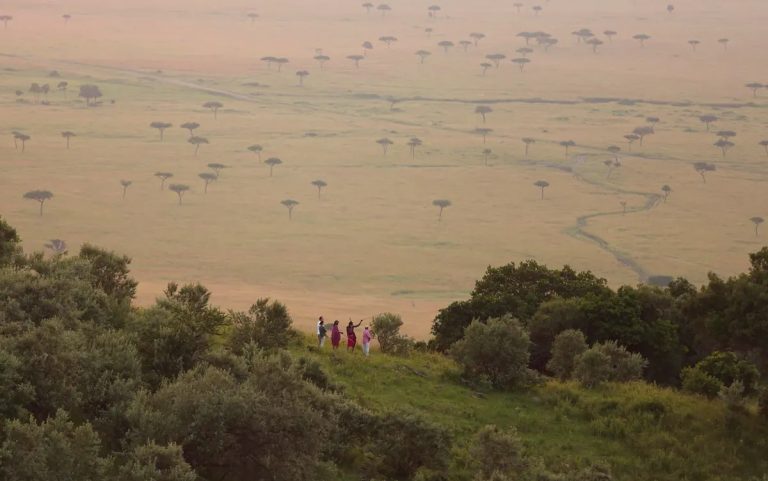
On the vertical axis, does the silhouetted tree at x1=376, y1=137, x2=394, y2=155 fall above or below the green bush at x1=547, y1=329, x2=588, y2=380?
above

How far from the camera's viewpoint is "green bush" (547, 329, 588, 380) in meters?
23.6

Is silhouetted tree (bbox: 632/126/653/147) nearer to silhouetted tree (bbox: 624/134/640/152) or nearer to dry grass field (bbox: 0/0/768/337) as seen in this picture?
silhouetted tree (bbox: 624/134/640/152)

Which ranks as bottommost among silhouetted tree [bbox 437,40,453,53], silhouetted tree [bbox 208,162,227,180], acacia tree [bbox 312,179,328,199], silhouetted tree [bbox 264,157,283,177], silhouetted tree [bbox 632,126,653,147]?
acacia tree [bbox 312,179,328,199]

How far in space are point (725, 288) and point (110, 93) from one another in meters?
89.3

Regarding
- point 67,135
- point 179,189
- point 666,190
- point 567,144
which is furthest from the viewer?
point 567,144

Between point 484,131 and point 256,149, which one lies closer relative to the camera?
point 256,149

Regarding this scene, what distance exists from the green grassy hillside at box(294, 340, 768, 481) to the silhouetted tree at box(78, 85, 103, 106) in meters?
85.0

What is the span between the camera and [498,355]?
21.4m

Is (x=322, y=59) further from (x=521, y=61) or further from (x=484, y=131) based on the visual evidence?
(x=484, y=131)

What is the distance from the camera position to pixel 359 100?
112875mm

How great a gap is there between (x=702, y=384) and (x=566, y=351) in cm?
323

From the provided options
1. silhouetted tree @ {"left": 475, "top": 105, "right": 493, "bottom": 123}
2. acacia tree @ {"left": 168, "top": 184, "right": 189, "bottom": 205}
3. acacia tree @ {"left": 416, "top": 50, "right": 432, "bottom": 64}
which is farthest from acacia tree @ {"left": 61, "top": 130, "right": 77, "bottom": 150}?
acacia tree @ {"left": 416, "top": 50, "right": 432, "bottom": 64}

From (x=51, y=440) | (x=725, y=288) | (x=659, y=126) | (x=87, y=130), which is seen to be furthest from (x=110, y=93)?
(x=51, y=440)

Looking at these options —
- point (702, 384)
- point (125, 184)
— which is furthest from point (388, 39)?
point (702, 384)
